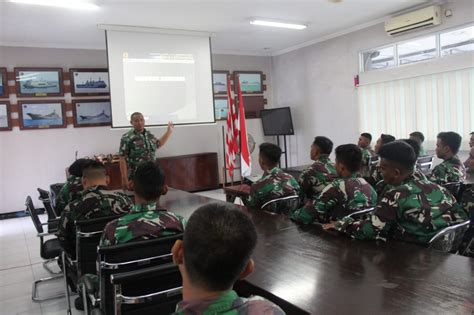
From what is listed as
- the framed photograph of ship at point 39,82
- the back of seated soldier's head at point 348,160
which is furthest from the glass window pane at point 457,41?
the framed photograph of ship at point 39,82

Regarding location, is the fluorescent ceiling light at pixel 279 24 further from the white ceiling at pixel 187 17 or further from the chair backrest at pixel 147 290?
the chair backrest at pixel 147 290

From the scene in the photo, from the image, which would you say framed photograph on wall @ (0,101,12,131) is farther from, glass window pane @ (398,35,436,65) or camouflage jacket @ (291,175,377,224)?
glass window pane @ (398,35,436,65)

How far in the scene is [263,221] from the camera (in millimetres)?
2318

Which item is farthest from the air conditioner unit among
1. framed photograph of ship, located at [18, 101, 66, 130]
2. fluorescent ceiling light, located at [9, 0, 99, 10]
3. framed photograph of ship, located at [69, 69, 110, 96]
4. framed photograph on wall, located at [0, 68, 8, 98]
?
framed photograph on wall, located at [0, 68, 8, 98]

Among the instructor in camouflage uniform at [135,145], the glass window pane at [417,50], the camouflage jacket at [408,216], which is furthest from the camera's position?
the glass window pane at [417,50]

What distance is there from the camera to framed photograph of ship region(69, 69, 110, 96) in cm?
689

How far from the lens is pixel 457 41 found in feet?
18.2

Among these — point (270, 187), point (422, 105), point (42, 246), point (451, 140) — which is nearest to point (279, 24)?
point (422, 105)

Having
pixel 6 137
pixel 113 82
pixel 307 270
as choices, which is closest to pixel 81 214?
pixel 307 270

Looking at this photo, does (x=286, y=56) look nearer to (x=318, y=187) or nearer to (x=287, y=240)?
(x=318, y=187)

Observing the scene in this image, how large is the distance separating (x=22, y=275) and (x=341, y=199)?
3.20m

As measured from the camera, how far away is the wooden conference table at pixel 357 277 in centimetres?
117

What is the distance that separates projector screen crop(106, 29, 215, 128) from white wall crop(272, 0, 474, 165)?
2261 millimetres

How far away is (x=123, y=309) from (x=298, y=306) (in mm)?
741
